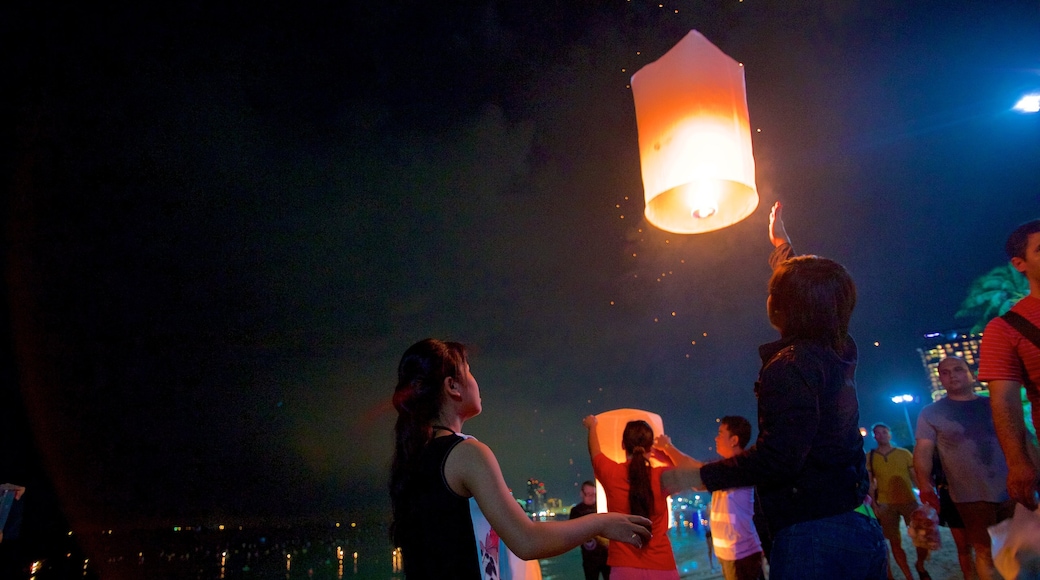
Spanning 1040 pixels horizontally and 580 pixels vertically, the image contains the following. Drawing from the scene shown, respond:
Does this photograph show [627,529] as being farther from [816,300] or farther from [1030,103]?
[1030,103]

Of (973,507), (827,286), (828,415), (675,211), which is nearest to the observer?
(828,415)

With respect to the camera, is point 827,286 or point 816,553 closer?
point 816,553

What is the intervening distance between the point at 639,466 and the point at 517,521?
8.35 feet

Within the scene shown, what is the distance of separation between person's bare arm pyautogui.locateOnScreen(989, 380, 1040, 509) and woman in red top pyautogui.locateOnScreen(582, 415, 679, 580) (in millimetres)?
2066

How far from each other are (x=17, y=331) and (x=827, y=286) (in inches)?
1187

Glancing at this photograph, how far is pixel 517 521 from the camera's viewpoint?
6.47 feet

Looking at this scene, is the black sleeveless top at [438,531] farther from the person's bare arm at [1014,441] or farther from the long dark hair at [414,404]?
the person's bare arm at [1014,441]

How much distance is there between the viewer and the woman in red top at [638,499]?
13.4ft

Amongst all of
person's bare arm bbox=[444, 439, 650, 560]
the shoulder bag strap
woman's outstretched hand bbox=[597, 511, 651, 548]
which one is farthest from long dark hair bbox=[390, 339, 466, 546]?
the shoulder bag strap

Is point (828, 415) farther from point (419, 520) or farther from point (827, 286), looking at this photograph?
point (419, 520)

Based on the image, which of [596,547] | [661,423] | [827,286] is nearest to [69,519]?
[596,547]

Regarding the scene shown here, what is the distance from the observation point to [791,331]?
2256mm

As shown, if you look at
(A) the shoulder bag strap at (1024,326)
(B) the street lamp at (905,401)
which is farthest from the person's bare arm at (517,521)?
(B) the street lamp at (905,401)

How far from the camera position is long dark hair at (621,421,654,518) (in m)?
4.14
